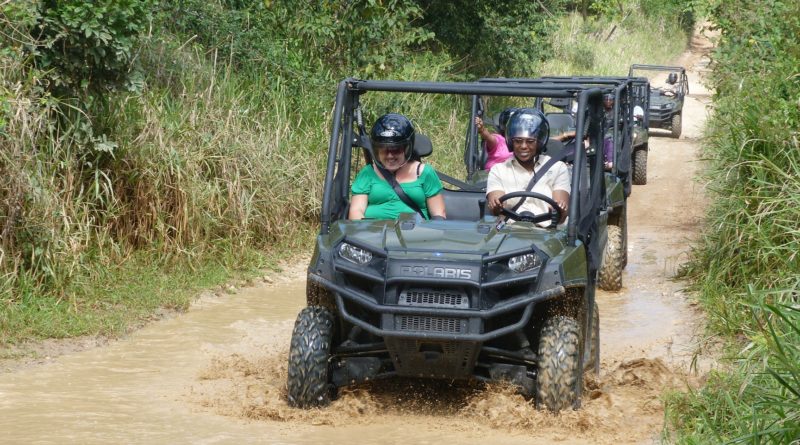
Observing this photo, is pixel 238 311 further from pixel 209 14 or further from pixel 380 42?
pixel 380 42

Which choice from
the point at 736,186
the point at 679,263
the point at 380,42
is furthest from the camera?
the point at 380,42

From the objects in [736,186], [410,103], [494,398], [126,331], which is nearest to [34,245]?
[126,331]

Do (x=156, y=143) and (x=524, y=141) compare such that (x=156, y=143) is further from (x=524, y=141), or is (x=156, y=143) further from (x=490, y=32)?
(x=490, y=32)

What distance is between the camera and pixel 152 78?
36.1 feet

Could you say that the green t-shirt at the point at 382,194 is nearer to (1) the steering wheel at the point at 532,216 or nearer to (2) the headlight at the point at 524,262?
(1) the steering wheel at the point at 532,216

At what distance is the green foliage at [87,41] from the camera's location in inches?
353

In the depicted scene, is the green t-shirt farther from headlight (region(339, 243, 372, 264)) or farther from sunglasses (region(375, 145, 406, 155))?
headlight (region(339, 243, 372, 264))

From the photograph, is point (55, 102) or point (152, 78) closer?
point (55, 102)

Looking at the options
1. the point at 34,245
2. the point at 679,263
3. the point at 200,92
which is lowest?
the point at 679,263

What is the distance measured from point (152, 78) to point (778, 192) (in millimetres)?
5499

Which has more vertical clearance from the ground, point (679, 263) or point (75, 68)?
point (75, 68)

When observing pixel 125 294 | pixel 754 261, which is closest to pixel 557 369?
pixel 754 261

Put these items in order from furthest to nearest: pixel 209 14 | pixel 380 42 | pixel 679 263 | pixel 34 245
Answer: pixel 380 42 < pixel 209 14 < pixel 679 263 < pixel 34 245

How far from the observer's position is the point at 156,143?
10.0 m
